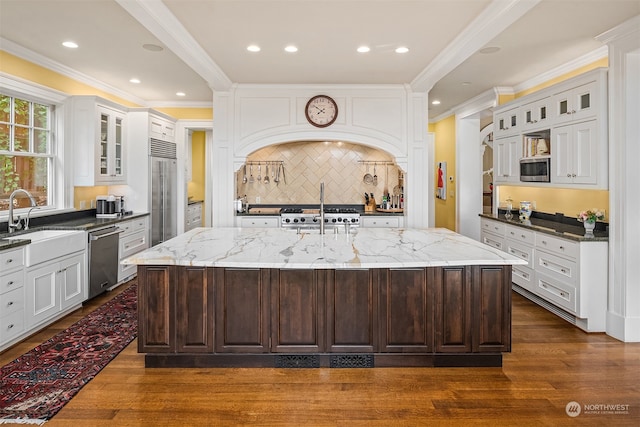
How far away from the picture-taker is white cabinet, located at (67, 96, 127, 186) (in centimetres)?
518

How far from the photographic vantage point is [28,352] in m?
3.40

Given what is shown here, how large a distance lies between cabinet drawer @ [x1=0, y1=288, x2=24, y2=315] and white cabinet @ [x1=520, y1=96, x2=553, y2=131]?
5269 millimetres

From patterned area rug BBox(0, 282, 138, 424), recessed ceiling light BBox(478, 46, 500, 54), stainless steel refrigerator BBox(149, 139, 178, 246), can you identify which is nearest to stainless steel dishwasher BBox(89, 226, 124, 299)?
patterned area rug BBox(0, 282, 138, 424)

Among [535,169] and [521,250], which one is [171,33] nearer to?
[535,169]

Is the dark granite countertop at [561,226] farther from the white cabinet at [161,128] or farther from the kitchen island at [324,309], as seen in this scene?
the white cabinet at [161,128]

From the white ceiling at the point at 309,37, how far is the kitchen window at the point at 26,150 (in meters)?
0.53

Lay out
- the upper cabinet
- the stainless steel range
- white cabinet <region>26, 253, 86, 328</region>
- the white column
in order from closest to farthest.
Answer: the white column
white cabinet <region>26, 253, 86, 328</region>
the upper cabinet
the stainless steel range

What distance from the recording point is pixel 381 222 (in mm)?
5863

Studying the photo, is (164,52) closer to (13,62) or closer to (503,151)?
(13,62)

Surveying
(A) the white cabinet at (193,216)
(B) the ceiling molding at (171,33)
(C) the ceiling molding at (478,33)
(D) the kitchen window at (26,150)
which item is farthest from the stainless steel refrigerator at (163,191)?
(C) the ceiling molding at (478,33)

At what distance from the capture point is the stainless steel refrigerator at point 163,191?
6340 mm

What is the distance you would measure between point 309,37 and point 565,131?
8.88ft

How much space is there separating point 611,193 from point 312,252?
2.72 m

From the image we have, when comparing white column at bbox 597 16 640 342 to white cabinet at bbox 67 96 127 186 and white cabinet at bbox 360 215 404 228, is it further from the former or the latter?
white cabinet at bbox 67 96 127 186
